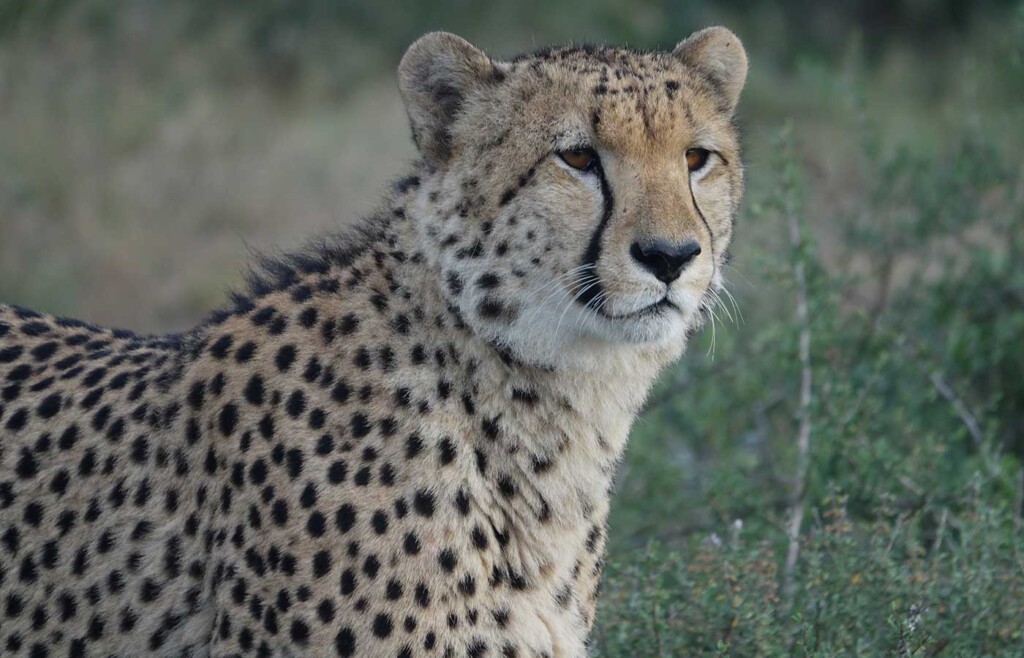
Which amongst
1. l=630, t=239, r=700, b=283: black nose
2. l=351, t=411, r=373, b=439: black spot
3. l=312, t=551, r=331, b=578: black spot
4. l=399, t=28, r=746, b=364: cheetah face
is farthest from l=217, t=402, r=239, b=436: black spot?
A: l=630, t=239, r=700, b=283: black nose

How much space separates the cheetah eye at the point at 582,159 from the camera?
9.98 ft

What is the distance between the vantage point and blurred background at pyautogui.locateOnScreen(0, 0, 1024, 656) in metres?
3.80

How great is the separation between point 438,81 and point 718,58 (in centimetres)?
66

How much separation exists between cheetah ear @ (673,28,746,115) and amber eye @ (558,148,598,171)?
494 millimetres

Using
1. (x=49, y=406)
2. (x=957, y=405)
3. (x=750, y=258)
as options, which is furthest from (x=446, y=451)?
(x=957, y=405)

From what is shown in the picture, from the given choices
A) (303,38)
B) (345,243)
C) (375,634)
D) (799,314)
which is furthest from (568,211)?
(303,38)

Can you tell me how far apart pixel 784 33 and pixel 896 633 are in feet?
36.5

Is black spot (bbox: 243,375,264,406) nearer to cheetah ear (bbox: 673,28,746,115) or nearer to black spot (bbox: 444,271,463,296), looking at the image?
black spot (bbox: 444,271,463,296)

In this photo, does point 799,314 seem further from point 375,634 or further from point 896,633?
point 375,634

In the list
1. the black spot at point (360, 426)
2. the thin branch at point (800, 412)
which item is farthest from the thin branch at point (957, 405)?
the black spot at point (360, 426)

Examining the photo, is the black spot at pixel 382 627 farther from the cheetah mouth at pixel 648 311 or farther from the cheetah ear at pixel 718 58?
the cheetah ear at pixel 718 58

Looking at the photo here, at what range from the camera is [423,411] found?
10.0ft

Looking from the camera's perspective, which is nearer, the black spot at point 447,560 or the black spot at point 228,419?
the black spot at point 447,560

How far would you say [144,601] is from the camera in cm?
315
